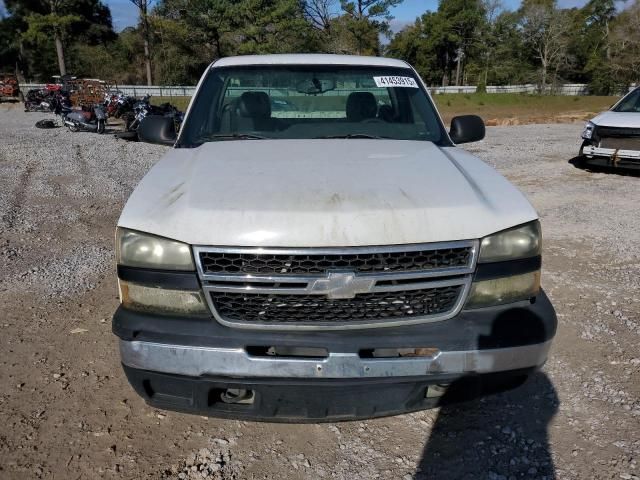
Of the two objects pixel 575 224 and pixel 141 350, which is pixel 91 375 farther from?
pixel 575 224

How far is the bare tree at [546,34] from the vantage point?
6500cm

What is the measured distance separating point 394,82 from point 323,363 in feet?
7.90

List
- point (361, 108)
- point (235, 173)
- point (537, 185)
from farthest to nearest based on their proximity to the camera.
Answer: point (537, 185) → point (361, 108) → point (235, 173)

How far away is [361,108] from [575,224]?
13.7 feet

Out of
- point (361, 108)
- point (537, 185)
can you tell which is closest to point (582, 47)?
point (537, 185)

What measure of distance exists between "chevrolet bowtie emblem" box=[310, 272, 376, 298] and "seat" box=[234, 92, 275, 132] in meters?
1.67

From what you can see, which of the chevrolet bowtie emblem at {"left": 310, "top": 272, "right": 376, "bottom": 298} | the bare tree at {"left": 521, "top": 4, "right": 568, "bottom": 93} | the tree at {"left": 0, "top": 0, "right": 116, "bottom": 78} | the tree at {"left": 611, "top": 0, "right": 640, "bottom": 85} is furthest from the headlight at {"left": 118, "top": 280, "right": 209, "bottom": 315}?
the bare tree at {"left": 521, "top": 4, "right": 568, "bottom": 93}

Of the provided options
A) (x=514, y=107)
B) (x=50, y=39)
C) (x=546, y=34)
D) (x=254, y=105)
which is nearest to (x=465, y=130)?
(x=254, y=105)

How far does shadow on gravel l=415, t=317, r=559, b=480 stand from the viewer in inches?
90.5

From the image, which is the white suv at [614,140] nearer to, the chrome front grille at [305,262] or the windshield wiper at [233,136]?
the windshield wiper at [233,136]

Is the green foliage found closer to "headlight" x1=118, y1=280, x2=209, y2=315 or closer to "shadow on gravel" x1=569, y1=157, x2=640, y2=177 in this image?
"shadow on gravel" x1=569, y1=157, x2=640, y2=177

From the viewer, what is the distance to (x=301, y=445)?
263cm

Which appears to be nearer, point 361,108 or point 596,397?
point 596,397

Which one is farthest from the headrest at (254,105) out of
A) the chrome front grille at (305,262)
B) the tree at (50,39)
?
the tree at (50,39)
